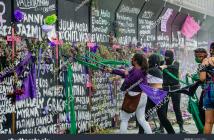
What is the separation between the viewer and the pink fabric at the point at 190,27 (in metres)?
18.5

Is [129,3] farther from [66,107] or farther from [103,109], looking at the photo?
[66,107]

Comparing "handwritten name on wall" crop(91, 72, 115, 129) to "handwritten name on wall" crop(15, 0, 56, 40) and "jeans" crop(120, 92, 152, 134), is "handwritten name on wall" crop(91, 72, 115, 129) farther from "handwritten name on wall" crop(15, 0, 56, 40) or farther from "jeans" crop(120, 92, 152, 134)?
"handwritten name on wall" crop(15, 0, 56, 40)

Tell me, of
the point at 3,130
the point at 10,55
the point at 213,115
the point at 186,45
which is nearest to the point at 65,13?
the point at 10,55

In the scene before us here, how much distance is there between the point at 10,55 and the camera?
8.70 m

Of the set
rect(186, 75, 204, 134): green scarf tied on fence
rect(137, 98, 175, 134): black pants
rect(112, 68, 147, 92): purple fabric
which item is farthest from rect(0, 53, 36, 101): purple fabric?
rect(186, 75, 204, 134): green scarf tied on fence

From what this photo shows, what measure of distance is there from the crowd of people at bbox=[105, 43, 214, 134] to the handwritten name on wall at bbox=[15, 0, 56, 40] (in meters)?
1.46

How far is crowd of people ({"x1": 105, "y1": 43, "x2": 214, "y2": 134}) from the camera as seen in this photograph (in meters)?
8.53

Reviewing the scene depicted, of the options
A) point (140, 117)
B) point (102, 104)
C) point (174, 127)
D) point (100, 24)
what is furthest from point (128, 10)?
point (140, 117)

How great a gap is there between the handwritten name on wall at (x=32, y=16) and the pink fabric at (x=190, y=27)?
920cm

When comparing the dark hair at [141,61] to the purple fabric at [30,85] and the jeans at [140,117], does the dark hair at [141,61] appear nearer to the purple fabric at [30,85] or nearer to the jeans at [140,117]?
the jeans at [140,117]

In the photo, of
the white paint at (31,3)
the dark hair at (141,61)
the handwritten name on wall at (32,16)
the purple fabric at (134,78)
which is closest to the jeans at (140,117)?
the purple fabric at (134,78)

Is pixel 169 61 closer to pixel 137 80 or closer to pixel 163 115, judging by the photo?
pixel 163 115

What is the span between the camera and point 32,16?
9.48 metres

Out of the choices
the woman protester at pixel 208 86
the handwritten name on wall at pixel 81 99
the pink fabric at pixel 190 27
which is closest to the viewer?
the woman protester at pixel 208 86
